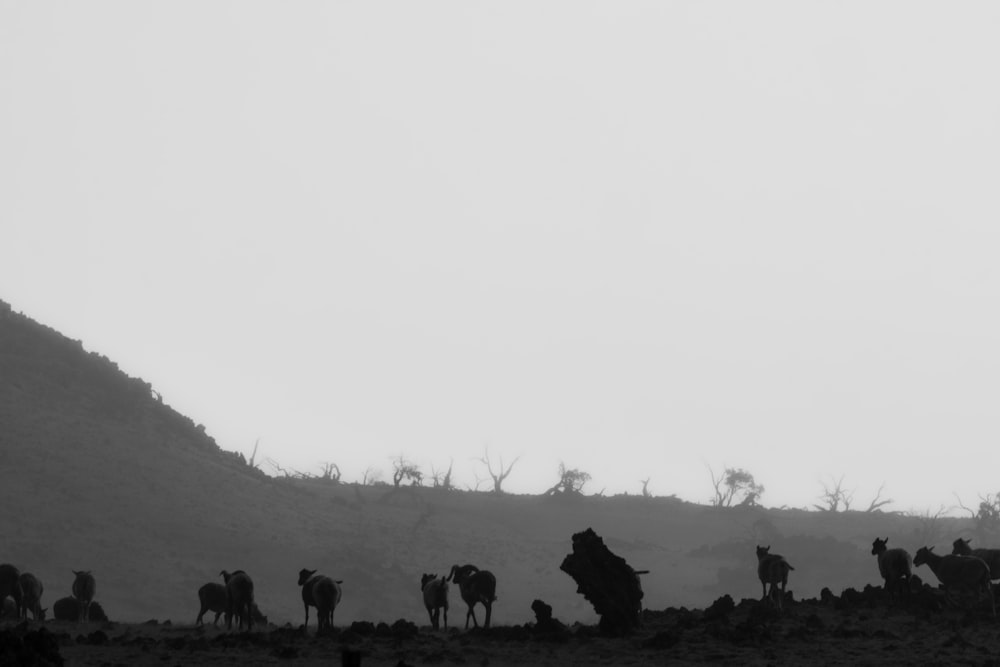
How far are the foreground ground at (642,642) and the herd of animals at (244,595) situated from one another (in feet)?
5.59

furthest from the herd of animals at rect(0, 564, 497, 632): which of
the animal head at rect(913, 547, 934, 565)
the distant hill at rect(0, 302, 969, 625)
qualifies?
the distant hill at rect(0, 302, 969, 625)

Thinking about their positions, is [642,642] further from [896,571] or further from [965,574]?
[965,574]

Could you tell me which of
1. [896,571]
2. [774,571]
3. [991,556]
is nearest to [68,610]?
[774,571]

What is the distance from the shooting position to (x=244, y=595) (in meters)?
34.3

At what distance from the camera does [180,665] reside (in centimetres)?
2477

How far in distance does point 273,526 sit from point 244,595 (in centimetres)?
4564

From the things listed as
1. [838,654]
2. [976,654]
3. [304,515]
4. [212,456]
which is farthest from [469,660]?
[212,456]

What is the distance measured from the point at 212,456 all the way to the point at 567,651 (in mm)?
69753

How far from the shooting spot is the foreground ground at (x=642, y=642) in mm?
26031

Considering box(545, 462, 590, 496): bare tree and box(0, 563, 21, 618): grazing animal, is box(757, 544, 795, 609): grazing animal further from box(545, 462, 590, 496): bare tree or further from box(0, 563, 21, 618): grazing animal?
box(545, 462, 590, 496): bare tree

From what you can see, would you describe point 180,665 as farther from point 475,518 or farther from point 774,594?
point 475,518

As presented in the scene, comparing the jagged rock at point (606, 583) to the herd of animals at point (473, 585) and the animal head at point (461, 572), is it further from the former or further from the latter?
the animal head at point (461, 572)

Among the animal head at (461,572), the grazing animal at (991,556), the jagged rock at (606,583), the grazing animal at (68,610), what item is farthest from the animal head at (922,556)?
the grazing animal at (68,610)

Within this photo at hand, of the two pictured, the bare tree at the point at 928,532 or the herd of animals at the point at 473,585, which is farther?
the bare tree at the point at 928,532
